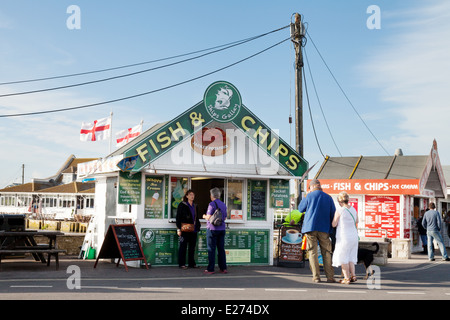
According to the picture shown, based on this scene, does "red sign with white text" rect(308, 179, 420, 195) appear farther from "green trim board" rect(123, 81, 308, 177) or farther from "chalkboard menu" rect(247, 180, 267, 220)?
"chalkboard menu" rect(247, 180, 267, 220)

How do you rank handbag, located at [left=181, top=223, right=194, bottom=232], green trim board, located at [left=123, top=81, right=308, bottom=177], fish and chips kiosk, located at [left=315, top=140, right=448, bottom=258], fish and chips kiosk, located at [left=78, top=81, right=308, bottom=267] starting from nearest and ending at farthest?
1. green trim board, located at [left=123, top=81, right=308, bottom=177]
2. handbag, located at [left=181, top=223, right=194, bottom=232]
3. fish and chips kiosk, located at [left=78, top=81, right=308, bottom=267]
4. fish and chips kiosk, located at [left=315, top=140, right=448, bottom=258]

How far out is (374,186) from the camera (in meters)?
19.1

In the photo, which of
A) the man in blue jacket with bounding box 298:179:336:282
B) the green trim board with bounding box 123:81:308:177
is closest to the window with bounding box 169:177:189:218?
the green trim board with bounding box 123:81:308:177

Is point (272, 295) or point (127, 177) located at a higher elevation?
point (127, 177)

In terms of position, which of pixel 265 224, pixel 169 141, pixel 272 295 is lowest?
pixel 272 295

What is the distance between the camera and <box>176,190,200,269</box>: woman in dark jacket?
11602 mm

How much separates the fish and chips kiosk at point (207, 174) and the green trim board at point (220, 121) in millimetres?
22

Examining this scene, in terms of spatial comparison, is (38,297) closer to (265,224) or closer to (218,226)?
(218,226)

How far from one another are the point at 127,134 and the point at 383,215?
31.8ft

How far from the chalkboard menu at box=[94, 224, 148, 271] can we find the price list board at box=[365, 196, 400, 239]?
10589 mm

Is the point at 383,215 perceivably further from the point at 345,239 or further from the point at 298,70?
the point at 345,239

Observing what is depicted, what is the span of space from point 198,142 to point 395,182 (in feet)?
30.9
